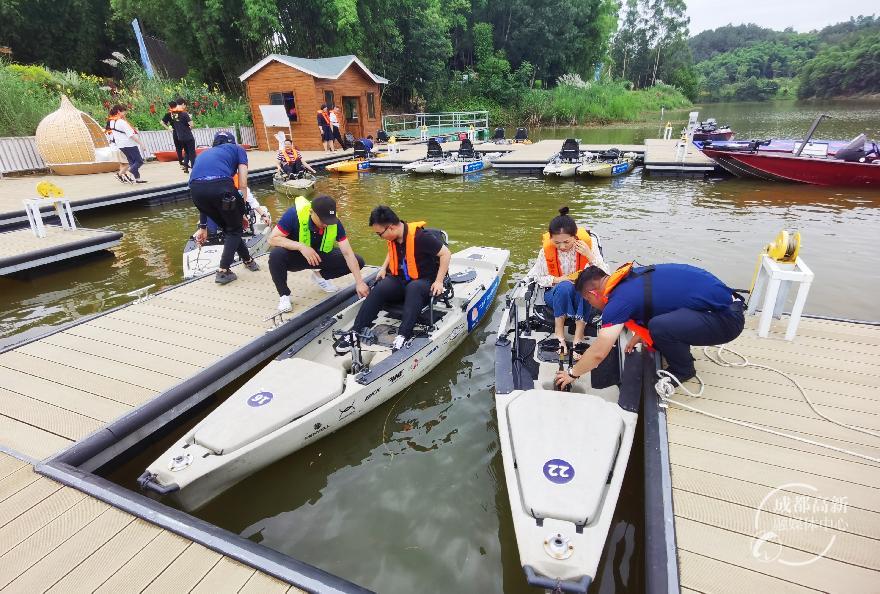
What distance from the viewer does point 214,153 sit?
5.98 meters

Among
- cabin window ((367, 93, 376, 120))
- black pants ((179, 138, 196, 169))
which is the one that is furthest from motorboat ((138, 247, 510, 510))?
cabin window ((367, 93, 376, 120))

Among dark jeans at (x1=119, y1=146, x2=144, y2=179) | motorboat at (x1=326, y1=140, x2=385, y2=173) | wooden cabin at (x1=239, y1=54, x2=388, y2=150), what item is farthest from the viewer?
wooden cabin at (x1=239, y1=54, x2=388, y2=150)

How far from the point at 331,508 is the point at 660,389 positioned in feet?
9.19

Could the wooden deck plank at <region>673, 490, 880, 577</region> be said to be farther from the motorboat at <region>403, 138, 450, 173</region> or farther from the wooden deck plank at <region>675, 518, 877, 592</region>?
the motorboat at <region>403, 138, 450, 173</region>

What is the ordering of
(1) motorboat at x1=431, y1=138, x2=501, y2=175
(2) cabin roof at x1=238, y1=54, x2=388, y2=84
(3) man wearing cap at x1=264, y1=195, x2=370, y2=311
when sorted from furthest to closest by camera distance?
1. (2) cabin roof at x1=238, y1=54, x2=388, y2=84
2. (1) motorboat at x1=431, y1=138, x2=501, y2=175
3. (3) man wearing cap at x1=264, y1=195, x2=370, y2=311

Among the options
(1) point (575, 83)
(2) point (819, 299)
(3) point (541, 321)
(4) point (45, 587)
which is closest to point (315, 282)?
(3) point (541, 321)

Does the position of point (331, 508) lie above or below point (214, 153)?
below

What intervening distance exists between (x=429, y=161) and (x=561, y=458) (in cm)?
1579

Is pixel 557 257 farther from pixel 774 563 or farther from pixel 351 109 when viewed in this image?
pixel 351 109

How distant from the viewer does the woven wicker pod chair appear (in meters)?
14.3

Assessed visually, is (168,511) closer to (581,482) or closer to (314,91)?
(581,482)

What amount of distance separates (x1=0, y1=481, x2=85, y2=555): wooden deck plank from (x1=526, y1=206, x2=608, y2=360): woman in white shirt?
390 cm

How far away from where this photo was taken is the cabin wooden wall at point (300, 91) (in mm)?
19500

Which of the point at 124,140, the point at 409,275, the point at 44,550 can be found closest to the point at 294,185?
the point at 124,140
